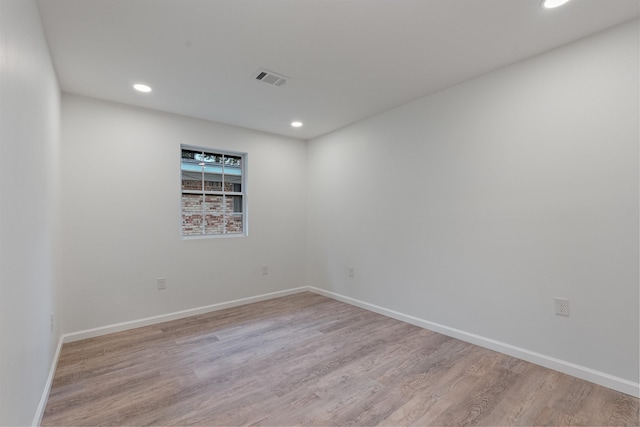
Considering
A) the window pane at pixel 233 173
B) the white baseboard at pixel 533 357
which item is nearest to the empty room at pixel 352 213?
the white baseboard at pixel 533 357

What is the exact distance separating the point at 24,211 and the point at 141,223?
194 centimetres

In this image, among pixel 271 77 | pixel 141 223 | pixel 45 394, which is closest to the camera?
pixel 45 394

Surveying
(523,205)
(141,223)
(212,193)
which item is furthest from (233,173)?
(523,205)

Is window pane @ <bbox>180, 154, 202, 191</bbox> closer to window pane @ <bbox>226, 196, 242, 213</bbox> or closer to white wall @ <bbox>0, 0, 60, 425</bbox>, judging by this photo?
window pane @ <bbox>226, 196, 242, 213</bbox>

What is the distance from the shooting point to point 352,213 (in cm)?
412

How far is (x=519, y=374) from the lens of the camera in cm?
225

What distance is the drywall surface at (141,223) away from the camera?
3018mm

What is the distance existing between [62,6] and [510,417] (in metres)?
3.69

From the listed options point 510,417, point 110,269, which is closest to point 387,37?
point 510,417

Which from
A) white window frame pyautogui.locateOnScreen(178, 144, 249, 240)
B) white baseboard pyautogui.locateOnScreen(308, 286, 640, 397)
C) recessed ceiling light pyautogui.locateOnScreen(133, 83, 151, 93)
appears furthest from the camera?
white window frame pyautogui.locateOnScreen(178, 144, 249, 240)

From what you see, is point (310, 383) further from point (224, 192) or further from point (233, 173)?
point (233, 173)

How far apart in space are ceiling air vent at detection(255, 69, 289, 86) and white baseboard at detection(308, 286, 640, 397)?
9.25 feet

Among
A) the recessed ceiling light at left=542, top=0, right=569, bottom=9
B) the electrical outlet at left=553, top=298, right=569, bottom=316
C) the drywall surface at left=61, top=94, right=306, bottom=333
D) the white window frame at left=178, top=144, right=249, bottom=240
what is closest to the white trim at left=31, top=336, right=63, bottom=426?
the drywall surface at left=61, top=94, right=306, bottom=333

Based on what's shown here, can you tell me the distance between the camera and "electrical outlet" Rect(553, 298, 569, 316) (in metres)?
2.26
